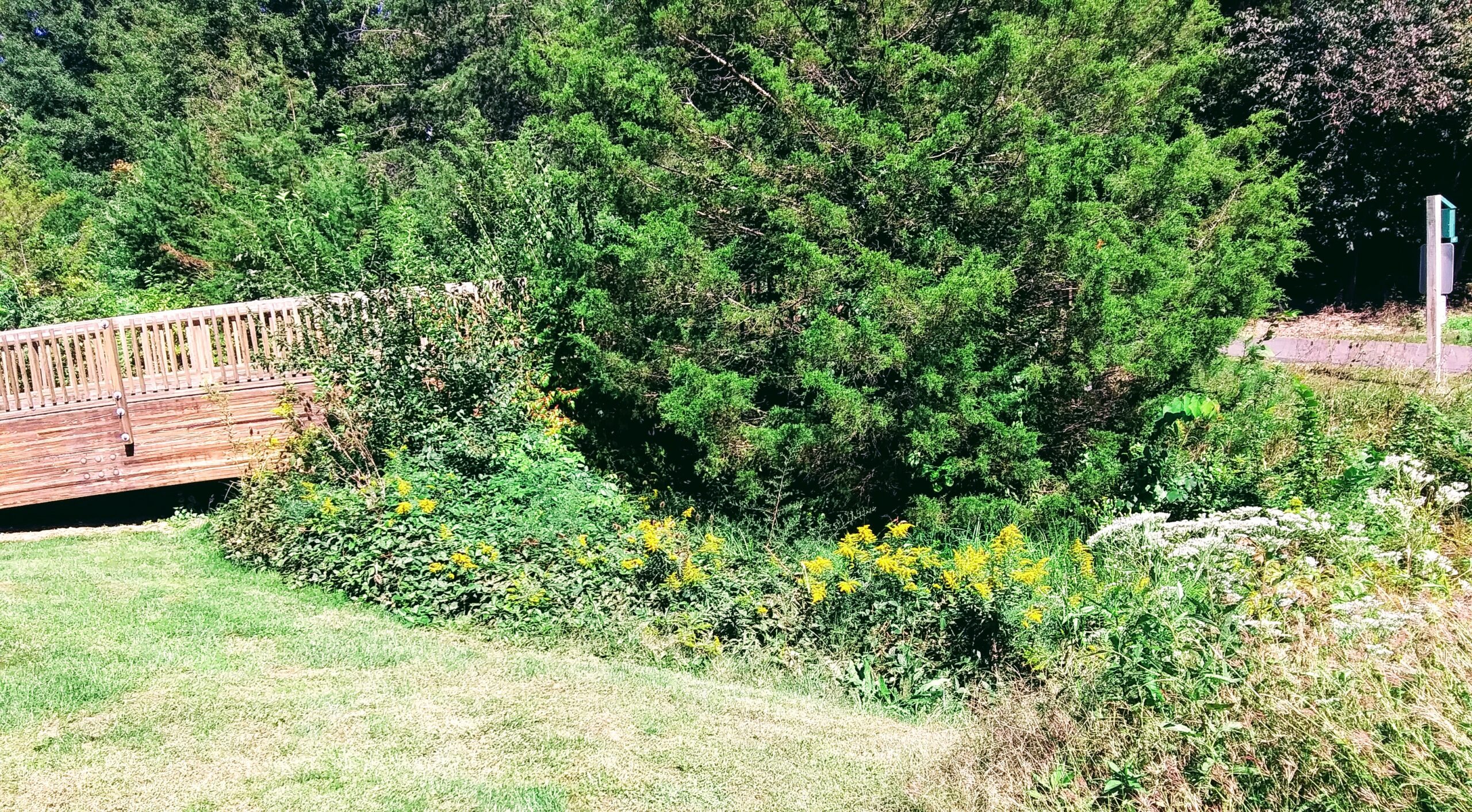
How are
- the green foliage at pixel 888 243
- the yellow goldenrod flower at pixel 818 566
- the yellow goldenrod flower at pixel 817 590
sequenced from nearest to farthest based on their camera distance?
1. the yellow goldenrod flower at pixel 817 590
2. the yellow goldenrod flower at pixel 818 566
3. the green foliage at pixel 888 243

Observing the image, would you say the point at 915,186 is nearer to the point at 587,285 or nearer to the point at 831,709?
the point at 587,285

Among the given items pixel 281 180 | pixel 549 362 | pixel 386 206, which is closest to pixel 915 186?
pixel 549 362

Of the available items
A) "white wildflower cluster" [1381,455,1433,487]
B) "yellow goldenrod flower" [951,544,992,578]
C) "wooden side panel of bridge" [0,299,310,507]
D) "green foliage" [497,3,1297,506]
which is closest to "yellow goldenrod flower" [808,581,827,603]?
"yellow goldenrod flower" [951,544,992,578]

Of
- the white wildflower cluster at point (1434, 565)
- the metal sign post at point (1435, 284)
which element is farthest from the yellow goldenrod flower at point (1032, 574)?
the metal sign post at point (1435, 284)

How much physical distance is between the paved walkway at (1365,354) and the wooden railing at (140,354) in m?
9.59

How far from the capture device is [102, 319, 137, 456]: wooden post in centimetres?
891

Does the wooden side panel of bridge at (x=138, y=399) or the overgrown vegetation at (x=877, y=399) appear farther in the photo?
the wooden side panel of bridge at (x=138, y=399)

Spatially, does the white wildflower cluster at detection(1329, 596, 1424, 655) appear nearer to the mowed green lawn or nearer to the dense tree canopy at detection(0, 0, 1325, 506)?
the mowed green lawn

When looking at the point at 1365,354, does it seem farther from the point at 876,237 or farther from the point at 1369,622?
the point at 1369,622

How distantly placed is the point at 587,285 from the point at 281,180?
10.9 metres

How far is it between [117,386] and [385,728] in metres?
6.33

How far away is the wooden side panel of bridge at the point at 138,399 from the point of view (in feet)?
29.1

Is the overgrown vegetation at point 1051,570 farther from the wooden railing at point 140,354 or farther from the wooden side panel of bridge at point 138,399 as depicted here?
the wooden railing at point 140,354

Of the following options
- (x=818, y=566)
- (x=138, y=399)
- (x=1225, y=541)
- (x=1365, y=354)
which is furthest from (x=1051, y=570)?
(x=1365, y=354)
